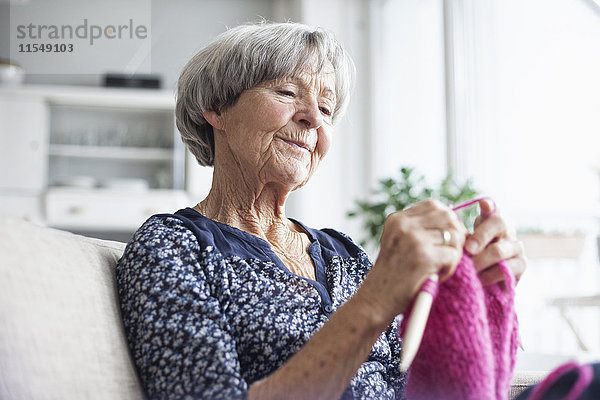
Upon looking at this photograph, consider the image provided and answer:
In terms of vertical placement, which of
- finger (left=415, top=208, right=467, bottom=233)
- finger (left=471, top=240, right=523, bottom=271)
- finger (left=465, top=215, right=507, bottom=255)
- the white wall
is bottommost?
finger (left=471, top=240, right=523, bottom=271)

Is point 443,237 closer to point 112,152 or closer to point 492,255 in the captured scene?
point 492,255

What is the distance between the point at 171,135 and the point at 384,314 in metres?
3.93

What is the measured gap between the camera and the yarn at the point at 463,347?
2.49 feet

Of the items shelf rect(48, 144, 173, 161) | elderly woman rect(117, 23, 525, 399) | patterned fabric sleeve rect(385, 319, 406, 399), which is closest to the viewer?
elderly woman rect(117, 23, 525, 399)

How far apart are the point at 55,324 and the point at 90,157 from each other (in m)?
3.91

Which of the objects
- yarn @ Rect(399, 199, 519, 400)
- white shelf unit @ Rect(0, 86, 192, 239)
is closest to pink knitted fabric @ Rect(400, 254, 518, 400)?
yarn @ Rect(399, 199, 519, 400)

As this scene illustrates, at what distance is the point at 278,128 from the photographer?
4.02 feet

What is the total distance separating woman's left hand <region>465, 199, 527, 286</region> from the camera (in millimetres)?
826

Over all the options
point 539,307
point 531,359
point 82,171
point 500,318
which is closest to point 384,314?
point 500,318

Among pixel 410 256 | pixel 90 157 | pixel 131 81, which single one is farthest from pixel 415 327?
pixel 90 157

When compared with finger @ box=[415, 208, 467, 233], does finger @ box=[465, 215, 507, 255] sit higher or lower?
lower

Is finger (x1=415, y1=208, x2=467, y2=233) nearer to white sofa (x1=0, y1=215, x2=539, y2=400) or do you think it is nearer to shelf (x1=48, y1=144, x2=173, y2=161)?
white sofa (x1=0, y1=215, x2=539, y2=400)

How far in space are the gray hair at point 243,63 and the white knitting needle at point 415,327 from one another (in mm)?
637

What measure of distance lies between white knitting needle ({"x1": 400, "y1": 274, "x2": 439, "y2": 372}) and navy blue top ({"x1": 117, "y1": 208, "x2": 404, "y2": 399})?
237 millimetres
